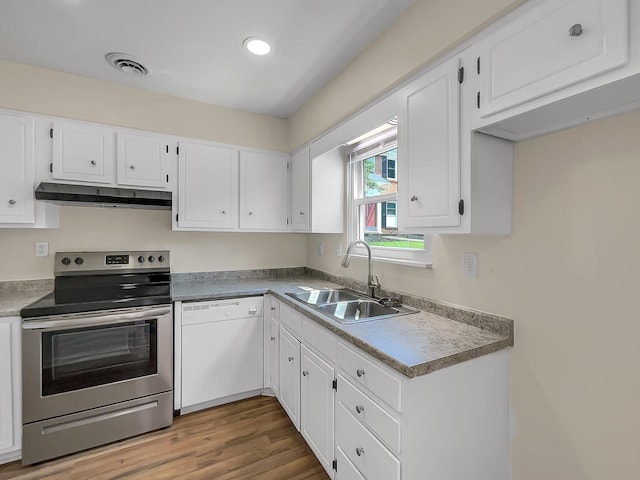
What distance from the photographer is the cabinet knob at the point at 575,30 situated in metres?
0.87

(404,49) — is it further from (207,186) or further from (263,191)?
(207,186)

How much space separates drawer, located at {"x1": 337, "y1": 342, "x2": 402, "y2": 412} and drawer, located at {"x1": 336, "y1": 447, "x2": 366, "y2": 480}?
400mm

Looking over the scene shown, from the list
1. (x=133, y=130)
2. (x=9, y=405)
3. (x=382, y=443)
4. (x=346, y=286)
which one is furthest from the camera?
(x=346, y=286)

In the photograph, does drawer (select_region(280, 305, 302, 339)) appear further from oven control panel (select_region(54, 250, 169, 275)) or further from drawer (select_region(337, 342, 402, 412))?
oven control panel (select_region(54, 250, 169, 275))

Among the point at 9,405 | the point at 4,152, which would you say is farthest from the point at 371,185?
the point at 9,405

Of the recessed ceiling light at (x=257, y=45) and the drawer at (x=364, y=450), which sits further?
the recessed ceiling light at (x=257, y=45)

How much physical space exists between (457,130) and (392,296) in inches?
44.0

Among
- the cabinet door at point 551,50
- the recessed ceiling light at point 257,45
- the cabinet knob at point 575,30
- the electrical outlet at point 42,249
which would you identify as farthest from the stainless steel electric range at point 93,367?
the cabinet knob at point 575,30

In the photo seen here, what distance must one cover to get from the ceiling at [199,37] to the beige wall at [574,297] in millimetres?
1114

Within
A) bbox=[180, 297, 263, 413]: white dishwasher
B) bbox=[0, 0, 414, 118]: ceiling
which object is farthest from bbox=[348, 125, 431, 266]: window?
bbox=[180, 297, 263, 413]: white dishwasher

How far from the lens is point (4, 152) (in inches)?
77.7

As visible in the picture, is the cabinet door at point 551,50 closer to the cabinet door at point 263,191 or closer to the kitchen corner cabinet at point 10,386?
the cabinet door at point 263,191

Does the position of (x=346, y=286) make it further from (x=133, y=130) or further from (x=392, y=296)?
(x=133, y=130)

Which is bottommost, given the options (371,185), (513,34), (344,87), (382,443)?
(382,443)
